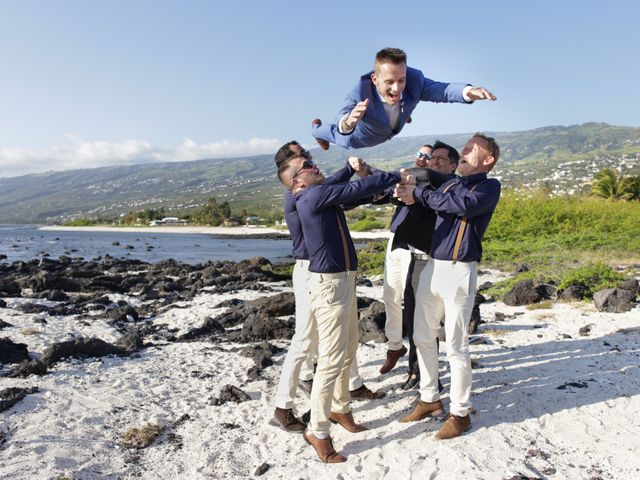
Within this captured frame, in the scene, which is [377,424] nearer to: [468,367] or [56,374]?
[468,367]

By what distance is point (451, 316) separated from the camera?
531cm

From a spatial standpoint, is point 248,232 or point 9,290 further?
point 248,232

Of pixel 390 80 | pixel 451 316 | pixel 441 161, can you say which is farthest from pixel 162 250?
pixel 390 80

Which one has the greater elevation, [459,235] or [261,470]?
[459,235]

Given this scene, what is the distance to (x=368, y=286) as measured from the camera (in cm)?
1747

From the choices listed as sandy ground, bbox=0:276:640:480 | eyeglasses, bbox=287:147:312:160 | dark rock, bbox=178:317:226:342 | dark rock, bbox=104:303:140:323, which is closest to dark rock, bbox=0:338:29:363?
sandy ground, bbox=0:276:640:480

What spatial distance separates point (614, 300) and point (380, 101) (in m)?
8.68

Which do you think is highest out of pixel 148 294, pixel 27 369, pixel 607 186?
pixel 27 369

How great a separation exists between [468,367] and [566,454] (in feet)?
4.07

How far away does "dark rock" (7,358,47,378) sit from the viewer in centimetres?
758

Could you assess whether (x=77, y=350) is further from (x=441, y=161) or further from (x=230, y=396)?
(x=441, y=161)

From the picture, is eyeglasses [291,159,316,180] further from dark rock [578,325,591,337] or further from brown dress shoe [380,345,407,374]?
dark rock [578,325,591,337]

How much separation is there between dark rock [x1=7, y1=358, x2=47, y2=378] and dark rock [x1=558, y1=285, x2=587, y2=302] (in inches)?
429

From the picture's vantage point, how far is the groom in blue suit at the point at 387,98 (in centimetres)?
468
